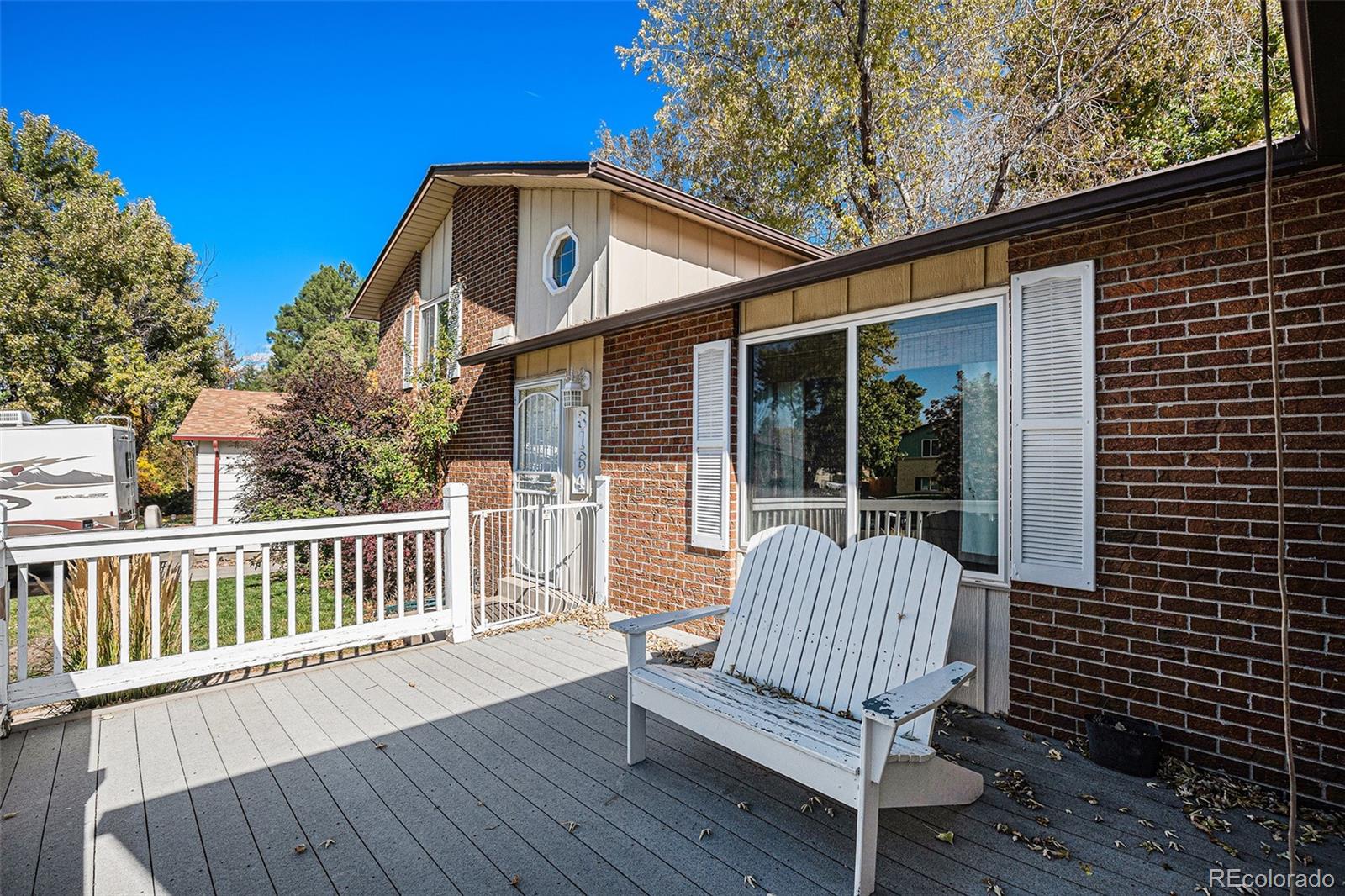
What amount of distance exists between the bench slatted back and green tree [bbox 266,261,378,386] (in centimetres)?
3260

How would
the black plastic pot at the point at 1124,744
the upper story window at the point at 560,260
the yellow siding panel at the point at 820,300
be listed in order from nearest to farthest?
the black plastic pot at the point at 1124,744, the yellow siding panel at the point at 820,300, the upper story window at the point at 560,260

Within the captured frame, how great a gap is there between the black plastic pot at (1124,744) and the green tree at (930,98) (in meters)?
9.97

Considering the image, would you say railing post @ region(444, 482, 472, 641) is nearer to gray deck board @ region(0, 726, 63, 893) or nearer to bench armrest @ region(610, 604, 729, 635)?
gray deck board @ region(0, 726, 63, 893)

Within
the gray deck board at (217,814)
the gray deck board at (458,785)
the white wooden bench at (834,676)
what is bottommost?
the gray deck board at (458,785)

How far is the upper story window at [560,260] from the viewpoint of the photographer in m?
7.73

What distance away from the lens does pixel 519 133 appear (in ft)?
53.1

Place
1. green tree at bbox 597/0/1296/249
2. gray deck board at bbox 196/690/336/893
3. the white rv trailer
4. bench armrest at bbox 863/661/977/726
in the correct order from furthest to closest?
green tree at bbox 597/0/1296/249 < the white rv trailer < gray deck board at bbox 196/690/336/893 < bench armrest at bbox 863/661/977/726

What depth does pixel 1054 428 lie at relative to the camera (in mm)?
3318

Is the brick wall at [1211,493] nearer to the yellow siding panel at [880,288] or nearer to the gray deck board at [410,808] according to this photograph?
the yellow siding panel at [880,288]

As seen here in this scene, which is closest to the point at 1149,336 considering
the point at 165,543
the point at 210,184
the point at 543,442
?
the point at 165,543

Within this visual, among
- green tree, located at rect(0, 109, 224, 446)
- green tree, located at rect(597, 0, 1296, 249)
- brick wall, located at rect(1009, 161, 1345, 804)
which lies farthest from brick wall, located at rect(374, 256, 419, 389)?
brick wall, located at rect(1009, 161, 1345, 804)

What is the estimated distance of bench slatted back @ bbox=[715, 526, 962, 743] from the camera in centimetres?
264

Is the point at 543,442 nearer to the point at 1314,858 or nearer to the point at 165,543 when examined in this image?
the point at 165,543

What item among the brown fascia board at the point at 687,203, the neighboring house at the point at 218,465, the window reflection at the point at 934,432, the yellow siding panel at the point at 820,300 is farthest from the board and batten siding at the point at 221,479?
the window reflection at the point at 934,432
